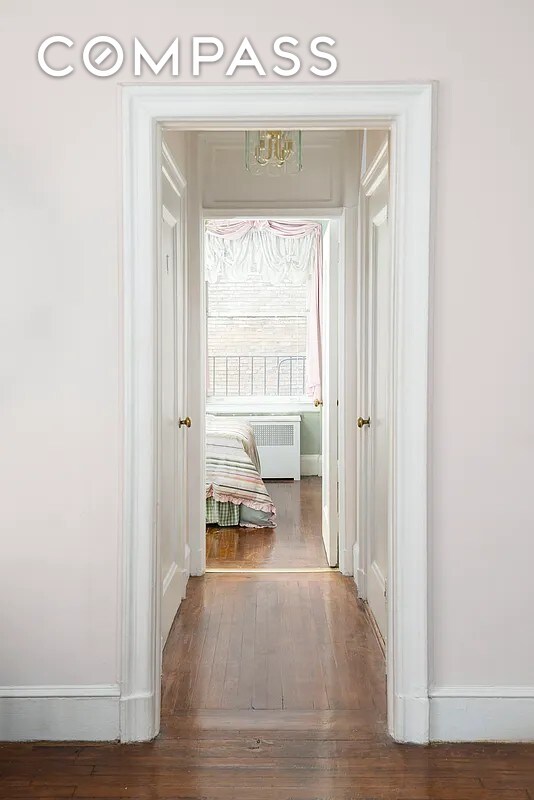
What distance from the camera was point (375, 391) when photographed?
4.13 meters

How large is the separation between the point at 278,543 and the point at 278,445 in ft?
8.63

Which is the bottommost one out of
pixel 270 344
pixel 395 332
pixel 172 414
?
pixel 172 414

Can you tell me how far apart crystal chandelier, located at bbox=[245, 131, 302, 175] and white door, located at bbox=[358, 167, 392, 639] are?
51cm

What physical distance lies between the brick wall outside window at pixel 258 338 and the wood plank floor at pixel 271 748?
16.7 ft

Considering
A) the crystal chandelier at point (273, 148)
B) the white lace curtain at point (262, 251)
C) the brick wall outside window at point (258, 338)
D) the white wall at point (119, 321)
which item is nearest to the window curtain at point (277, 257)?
the white lace curtain at point (262, 251)

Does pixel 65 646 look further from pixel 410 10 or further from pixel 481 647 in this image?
pixel 410 10

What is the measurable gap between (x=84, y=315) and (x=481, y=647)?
1794 millimetres

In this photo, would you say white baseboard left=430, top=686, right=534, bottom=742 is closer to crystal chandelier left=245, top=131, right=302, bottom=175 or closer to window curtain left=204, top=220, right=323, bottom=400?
crystal chandelier left=245, top=131, right=302, bottom=175

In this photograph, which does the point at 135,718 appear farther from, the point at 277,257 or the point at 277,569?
the point at 277,257

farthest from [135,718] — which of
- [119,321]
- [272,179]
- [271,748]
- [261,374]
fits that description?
[261,374]

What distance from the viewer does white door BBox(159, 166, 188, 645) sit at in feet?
12.4

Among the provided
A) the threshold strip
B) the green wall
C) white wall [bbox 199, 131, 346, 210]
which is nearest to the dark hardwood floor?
the threshold strip

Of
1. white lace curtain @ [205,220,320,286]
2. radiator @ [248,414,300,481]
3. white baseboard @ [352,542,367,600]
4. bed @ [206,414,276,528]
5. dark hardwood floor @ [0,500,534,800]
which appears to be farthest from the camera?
white lace curtain @ [205,220,320,286]

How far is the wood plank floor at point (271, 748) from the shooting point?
257 cm
